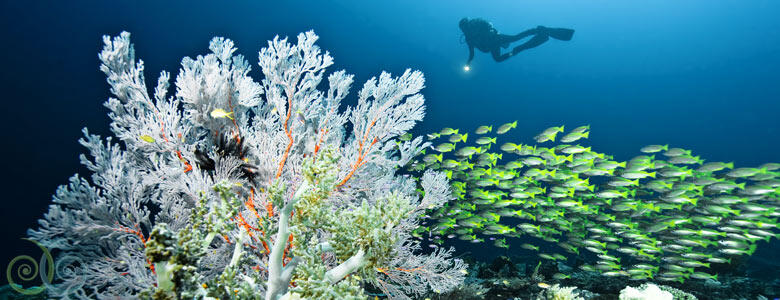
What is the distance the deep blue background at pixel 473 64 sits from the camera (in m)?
19.7

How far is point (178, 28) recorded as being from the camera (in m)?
23.3

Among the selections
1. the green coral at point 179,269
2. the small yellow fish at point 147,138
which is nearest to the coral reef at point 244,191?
the green coral at point 179,269

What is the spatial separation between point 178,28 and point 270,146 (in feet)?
86.8

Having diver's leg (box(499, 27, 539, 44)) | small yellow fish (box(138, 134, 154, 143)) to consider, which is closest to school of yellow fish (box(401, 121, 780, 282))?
small yellow fish (box(138, 134, 154, 143))

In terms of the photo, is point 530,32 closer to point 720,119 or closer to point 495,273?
point 495,273

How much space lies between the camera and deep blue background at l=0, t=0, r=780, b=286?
19.7 m

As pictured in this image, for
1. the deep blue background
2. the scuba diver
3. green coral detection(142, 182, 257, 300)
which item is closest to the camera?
green coral detection(142, 182, 257, 300)

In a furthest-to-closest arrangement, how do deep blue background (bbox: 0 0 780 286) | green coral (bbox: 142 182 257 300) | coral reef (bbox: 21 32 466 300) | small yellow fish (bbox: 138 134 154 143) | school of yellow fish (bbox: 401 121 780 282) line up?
deep blue background (bbox: 0 0 780 286), school of yellow fish (bbox: 401 121 780 282), small yellow fish (bbox: 138 134 154 143), coral reef (bbox: 21 32 466 300), green coral (bbox: 142 182 257 300)

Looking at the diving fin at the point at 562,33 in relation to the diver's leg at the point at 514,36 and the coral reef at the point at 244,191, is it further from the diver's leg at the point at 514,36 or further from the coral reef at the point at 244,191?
the coral reef at the point at 244,191

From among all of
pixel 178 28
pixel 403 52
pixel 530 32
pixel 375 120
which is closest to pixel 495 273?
pixel 375 120

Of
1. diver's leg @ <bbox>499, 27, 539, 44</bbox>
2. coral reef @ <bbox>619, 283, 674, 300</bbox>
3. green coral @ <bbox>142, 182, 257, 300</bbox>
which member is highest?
diver's leg @ <bbox>499, 27, 539, 44</bbox>

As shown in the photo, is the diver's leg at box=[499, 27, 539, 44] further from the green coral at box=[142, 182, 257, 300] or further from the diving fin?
the green coral at box=[142, 182, 257, 300]

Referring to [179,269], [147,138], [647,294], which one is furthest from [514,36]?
[179,269]

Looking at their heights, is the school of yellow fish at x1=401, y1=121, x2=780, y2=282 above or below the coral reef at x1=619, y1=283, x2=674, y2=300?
above
